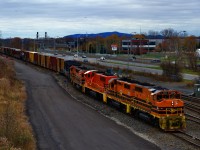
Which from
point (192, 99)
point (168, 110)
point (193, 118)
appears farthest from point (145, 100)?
point (192, 99)

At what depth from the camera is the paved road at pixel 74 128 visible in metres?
23.0

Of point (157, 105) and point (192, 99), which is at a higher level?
point (157, 105)

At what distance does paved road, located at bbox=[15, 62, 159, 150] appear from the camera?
23031 millimetres

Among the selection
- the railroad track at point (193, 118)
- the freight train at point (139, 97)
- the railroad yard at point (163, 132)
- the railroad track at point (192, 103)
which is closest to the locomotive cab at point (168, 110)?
the freight train at point (139, 97)

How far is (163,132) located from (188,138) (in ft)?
7.49

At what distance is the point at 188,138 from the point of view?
2558 cm

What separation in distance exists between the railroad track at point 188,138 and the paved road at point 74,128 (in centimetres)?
252

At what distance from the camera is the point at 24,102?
40188mm

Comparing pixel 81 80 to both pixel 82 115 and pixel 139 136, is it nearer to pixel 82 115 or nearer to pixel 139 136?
pixel 82 115

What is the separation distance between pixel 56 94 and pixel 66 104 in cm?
799

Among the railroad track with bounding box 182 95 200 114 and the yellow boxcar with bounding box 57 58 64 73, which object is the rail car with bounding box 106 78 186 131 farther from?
the yellow boxcar with bounding box 57 58 64 73

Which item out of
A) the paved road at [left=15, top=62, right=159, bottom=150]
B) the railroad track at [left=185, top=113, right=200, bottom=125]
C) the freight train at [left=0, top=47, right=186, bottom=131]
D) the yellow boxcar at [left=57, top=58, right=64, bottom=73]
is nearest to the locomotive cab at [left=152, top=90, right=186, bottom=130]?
the freight train at [left=0, top=47, right=186, bottom=131]

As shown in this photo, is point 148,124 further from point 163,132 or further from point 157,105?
point 157,105

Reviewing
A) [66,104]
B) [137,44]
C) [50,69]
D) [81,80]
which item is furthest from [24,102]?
[137,44]
